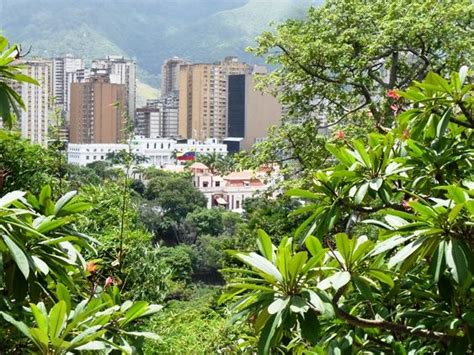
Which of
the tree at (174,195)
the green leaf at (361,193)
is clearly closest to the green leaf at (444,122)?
the green leaf at (361,193)

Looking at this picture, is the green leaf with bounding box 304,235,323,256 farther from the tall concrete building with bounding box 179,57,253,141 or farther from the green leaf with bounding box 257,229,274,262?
the tall concrete building with bounding box 179,57,253,141

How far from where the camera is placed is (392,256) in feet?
4.20

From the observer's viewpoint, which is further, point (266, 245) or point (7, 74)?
point (7, 74)

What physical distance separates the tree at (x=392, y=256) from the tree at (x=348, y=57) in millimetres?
4673

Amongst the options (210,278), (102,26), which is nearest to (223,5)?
(102,26)

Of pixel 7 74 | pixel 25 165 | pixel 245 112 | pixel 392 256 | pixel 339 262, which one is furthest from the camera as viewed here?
pixel 245 112

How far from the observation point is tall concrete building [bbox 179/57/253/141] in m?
45.8

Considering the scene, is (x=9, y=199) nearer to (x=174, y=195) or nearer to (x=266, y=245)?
(x=266, y=245)

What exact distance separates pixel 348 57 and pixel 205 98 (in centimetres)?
4128

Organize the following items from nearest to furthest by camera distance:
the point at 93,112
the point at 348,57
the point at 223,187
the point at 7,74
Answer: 1. the point at 7,74
2. the point at 348,57
3. the point at 93,112
4. the point at 223,187

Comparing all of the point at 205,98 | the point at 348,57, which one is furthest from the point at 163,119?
the point at 348,57

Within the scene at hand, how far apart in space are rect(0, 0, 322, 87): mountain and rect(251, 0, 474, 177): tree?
7240 cm

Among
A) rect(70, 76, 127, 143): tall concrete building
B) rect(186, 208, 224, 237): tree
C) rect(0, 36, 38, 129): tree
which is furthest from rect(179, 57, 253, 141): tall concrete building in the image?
rect(0, 36, 38, 129): tree

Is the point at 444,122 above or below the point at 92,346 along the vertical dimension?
above
